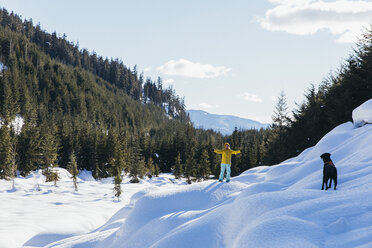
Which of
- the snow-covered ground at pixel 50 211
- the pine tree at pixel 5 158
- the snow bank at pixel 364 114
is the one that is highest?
the snow bank at pixel 364 114

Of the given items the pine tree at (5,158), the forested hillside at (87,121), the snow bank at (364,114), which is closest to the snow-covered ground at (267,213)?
the snow bank at (364,114)

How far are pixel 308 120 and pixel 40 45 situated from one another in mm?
172269

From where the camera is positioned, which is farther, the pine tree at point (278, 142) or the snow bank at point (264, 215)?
the pine tree at point (278, 142)

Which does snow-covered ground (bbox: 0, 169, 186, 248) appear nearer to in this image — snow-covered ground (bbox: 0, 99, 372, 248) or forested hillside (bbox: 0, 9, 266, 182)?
snow-covered ground (bbox: 0, 99, 372, 248)

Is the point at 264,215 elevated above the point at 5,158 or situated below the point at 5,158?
above

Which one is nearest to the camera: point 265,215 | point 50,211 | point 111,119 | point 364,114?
point 265,215

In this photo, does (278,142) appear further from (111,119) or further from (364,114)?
(111,119)

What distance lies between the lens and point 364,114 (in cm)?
1230

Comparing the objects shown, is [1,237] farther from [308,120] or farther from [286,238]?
[308,120]

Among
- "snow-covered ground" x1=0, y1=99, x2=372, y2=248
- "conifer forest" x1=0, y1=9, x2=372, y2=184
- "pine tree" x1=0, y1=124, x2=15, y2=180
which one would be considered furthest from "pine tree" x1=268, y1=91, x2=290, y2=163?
"pine tree" x1=0, y1=124, x2=15, y2=180

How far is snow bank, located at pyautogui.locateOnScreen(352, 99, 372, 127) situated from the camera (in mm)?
11977

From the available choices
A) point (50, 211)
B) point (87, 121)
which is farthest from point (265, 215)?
point (87, 121)

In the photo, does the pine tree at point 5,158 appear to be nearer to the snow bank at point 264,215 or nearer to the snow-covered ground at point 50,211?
the snow-covered ground at point 50,211

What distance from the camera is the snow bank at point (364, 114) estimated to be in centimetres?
1198
